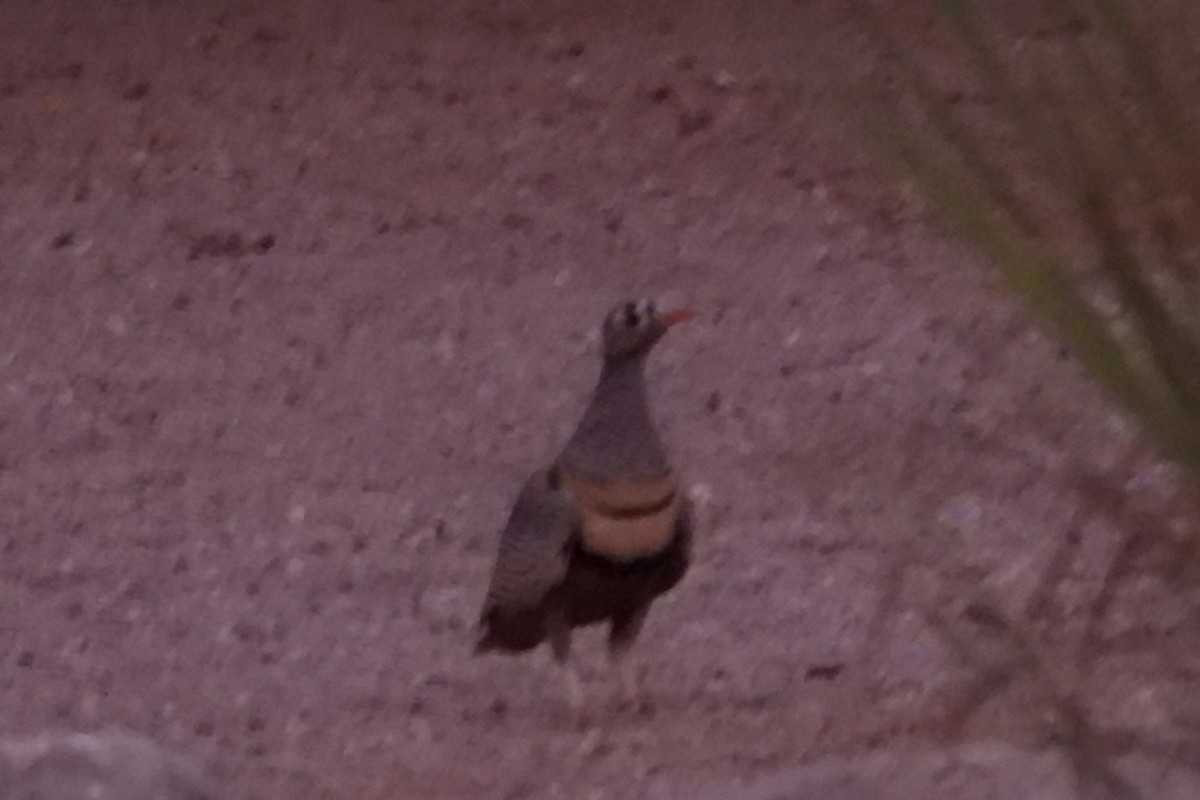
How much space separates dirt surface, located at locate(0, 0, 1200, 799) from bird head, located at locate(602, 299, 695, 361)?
0.72ft

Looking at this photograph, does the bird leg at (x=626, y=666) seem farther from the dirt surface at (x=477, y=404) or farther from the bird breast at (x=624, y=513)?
the bird breast at (x=624, y=513)

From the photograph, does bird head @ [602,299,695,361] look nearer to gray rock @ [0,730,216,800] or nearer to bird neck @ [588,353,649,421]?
bird neck @ [588,353,649,421]

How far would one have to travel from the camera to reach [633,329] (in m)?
0.83

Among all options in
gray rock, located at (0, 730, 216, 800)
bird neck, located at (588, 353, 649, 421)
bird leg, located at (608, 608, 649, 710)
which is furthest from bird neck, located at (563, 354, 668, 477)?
gray rock, located at (0, 730, 216, 800)

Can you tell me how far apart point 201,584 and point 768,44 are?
651 mm

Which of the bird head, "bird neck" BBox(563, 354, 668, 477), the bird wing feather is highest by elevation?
the bird head

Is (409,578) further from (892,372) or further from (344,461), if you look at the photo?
(892,372)

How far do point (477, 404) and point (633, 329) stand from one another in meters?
0.28

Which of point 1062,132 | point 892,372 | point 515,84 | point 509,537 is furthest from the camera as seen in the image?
point 515,84

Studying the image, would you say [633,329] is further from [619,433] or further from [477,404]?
[477,404]

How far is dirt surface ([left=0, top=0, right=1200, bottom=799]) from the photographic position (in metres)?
0.96

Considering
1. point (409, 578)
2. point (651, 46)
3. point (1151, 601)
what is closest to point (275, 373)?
point (409, 578)

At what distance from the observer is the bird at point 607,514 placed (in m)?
0.81

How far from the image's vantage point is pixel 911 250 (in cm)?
115
